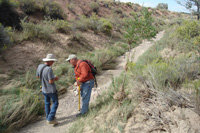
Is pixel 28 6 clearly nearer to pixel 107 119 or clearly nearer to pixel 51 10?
pixel 51 10

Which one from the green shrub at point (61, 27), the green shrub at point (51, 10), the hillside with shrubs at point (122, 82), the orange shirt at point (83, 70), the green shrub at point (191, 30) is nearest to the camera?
the hillside with shrubs at point (122, 82)

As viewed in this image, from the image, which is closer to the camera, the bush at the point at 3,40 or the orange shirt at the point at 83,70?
the orange shirt at the point at 83,70

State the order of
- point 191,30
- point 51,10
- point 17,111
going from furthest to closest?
point 51,10, point 191,30, point 17,111

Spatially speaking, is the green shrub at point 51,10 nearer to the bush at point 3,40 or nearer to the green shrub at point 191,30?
the bush at point 3,40

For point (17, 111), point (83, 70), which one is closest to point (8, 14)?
point (17, 111)

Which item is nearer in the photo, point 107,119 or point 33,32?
point 107,119

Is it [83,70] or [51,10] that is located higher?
[51,10]

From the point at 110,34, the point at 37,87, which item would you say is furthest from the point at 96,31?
the point at 37,87

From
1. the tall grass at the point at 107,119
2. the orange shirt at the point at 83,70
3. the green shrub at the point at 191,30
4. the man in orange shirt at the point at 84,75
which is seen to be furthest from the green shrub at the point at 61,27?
the tall grass at the point at 107,119

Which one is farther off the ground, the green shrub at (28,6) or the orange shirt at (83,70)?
the green shrub at (28,6)

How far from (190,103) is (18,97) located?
4705mm

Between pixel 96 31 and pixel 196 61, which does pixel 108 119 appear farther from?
pixel 96 31

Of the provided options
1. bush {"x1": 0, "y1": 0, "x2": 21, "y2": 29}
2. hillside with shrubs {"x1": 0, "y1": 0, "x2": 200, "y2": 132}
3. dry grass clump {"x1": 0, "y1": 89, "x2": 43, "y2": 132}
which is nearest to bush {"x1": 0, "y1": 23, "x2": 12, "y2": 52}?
hillside with shrubs {"x1": 0, "y1": 0, "x2": 200, "y2": 132}

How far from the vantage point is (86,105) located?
3643 mm
